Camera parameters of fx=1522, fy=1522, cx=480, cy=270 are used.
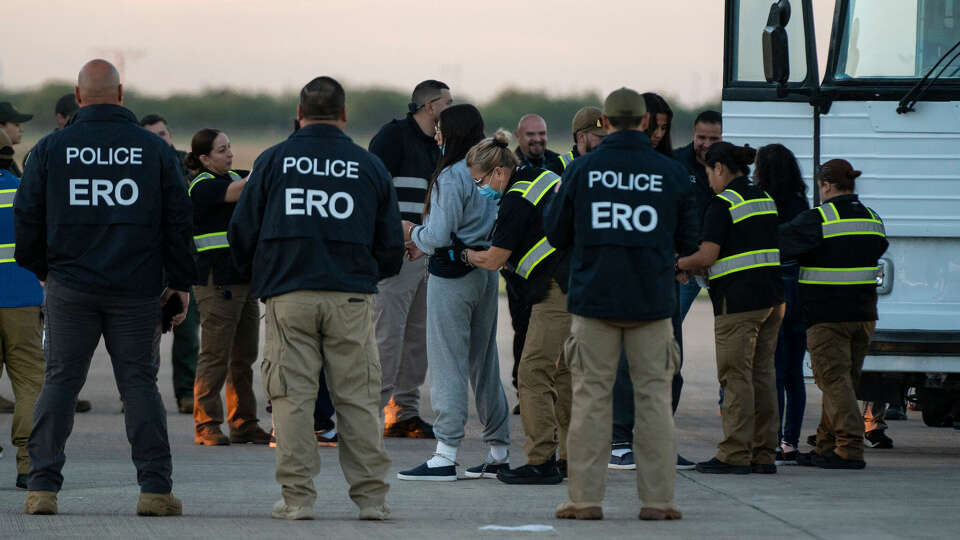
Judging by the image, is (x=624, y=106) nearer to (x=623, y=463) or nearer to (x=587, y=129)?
(x=587, y=129)

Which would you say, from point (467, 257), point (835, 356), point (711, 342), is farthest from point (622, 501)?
point (711, 342)

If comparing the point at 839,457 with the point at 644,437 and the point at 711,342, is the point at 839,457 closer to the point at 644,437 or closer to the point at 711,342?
the point at 644,437

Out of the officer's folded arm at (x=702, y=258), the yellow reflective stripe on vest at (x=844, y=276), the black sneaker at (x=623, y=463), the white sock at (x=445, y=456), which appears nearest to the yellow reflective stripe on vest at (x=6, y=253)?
the white sock at (x=445, y=456)

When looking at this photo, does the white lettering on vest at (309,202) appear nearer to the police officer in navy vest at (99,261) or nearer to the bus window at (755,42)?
the police officer in navy vest at (99,261)

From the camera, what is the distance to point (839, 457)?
341 inches

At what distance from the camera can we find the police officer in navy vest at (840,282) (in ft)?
28.2

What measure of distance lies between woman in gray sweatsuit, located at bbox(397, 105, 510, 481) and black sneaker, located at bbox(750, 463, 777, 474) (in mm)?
1442

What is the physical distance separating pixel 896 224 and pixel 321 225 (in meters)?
4.17

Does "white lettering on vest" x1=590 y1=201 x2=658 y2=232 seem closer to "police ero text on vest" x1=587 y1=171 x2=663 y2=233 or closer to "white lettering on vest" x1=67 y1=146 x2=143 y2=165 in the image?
"police ero text on vest" x1=587 y1=171 x2=663 y2=233

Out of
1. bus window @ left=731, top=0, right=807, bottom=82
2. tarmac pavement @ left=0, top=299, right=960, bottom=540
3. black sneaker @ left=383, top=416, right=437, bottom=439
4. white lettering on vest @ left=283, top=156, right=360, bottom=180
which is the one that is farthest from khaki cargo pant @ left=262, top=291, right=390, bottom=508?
bus window @ left=731, top=0, right=807, bottom=82

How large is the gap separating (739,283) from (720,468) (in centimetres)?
102

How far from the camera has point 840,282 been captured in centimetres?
859

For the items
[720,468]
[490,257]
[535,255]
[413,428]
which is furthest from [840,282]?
[413,428]

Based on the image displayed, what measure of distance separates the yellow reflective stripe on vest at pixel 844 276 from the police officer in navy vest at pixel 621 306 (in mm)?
2194
